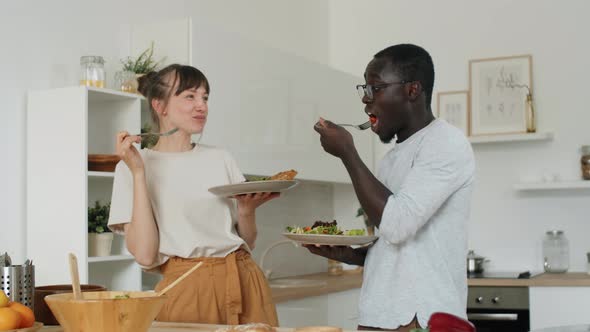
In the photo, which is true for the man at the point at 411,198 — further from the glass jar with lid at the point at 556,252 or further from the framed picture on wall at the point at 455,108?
the framed picture on wall at the point at 455,108

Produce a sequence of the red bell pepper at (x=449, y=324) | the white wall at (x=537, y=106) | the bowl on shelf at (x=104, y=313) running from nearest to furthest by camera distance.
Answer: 1. the red bell pepper at (x=449, y=324)
2. the bowl on shelf at (x=104, y=313)
3. the white wall at (x=537, y=106)

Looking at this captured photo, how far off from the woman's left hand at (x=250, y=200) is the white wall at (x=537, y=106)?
2.88 meters

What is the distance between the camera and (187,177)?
2.39 metres

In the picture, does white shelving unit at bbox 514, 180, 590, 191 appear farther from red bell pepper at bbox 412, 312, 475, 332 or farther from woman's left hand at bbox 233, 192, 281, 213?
red bell pepper at bbox 412, 312, 475, 332

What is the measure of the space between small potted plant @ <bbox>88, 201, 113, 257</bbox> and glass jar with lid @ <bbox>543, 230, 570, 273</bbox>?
277 centimetres

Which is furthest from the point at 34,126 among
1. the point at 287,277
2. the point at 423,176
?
the point at 287,277

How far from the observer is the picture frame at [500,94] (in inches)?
194

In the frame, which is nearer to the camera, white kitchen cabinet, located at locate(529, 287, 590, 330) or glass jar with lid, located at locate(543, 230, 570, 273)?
white kitchen cabinet, located at locate(529, 287, 590, 330)

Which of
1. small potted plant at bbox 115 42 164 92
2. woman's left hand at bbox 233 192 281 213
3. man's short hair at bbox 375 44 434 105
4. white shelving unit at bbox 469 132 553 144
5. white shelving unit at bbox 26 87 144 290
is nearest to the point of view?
man's short hair at bbox 375 44 434 105

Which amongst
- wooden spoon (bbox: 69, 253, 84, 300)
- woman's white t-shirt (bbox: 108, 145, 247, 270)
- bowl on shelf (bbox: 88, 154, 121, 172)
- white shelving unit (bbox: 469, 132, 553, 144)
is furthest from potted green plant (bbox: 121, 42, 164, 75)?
white shelving unit (bbox: 469, 132, 553, 144)

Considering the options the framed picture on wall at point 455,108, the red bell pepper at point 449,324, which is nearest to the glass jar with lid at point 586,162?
the framed picture on wall at point 455,108

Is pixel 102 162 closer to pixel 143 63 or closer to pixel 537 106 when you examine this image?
pixel 143 63

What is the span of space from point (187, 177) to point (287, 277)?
256cm

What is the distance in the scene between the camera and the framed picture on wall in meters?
5.07
